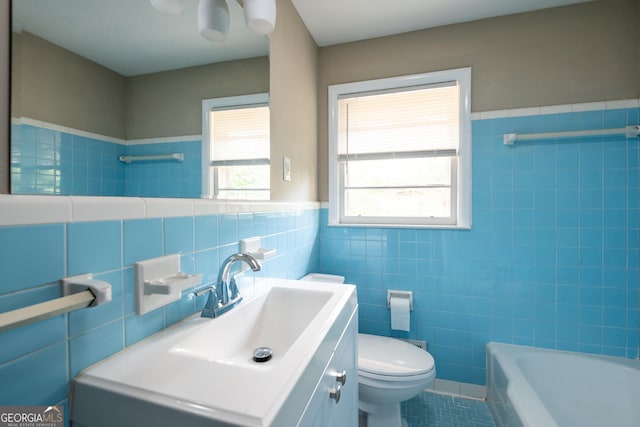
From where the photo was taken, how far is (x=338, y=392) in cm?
85

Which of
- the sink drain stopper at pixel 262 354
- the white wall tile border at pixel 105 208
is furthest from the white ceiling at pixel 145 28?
the sink drain stopper at pixel 262 354

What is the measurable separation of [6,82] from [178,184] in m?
0.41

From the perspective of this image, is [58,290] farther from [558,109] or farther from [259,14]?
[558,109]

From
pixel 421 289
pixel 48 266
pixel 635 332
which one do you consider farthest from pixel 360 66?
pixel 635 332

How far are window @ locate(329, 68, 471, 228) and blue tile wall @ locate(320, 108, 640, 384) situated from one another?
0.41ft

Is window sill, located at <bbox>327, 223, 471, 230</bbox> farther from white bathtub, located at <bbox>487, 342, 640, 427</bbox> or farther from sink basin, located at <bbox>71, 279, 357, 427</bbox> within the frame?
sink basin, located at <bbox>71, 279, 357, 427</bbox>

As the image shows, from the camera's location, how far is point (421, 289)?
199cm

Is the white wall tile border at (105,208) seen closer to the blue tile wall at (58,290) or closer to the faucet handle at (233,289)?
the blue tile wall at (58,290)

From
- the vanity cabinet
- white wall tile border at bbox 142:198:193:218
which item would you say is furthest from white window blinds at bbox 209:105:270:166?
the vanity cabinet

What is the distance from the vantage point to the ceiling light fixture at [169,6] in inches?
33.1

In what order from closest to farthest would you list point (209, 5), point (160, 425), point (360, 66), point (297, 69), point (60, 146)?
point (160, 425) → point (60, 146) → point (209, 5) → point (297, 69) → point (360, 66)

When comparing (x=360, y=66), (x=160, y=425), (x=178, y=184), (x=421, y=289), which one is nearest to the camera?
(x=160, y=425)

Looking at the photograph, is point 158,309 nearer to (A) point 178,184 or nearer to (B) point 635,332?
(A) point 178,184

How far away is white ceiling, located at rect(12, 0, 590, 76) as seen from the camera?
617mm
